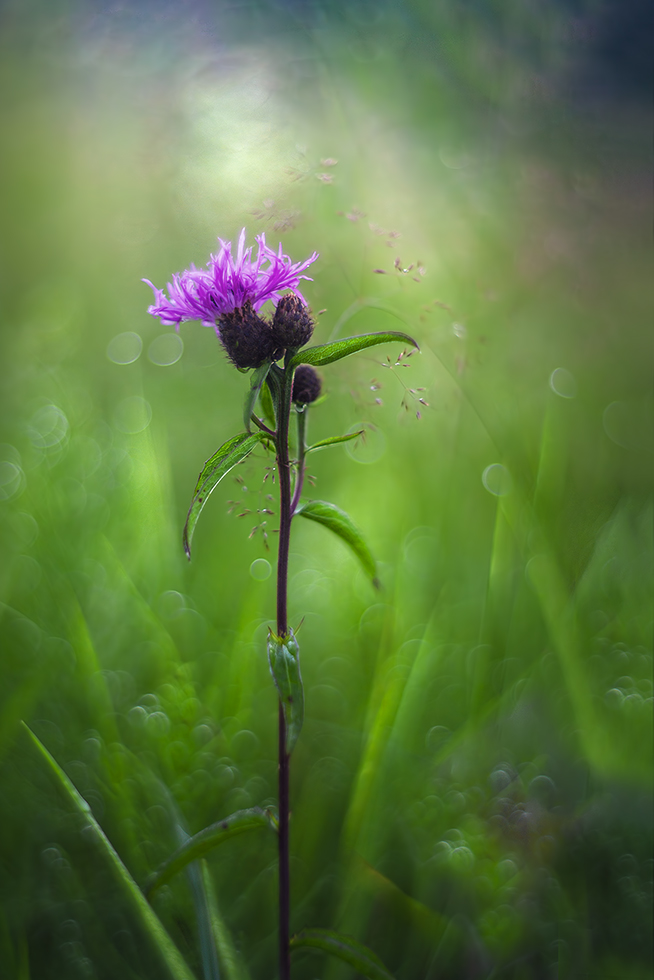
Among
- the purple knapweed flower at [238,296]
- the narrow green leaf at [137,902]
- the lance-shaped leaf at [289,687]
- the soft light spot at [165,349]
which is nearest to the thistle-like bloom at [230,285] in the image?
the purple knapweed flower at [238,296]

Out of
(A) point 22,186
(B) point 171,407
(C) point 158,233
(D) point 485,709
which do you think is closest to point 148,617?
(D) point 485,709

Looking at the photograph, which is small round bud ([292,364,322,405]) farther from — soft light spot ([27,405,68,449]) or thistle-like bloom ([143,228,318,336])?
soft light spot ([27,405,68,449])

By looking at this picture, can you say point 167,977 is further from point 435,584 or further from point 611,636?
point 611,636

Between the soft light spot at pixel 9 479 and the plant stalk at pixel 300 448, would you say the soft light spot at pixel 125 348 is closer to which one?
the soft light spot at pixel 9 479

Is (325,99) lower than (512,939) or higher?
higher

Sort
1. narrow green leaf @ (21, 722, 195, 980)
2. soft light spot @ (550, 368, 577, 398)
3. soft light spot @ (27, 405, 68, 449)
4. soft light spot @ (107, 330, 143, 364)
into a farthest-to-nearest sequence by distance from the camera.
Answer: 1. soft light spot @ (107, 330, 143, 364)
2. soft light spot @ (27, 405, 68, 449)
3. soft light spot @ (550, 368, 577, 398)
4. narrow green leaf @ (21, 722, 195, 980)

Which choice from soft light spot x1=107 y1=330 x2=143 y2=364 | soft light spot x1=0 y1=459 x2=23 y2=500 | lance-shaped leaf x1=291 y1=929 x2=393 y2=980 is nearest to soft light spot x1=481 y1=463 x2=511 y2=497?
lance-shaped leaf x1=291 y1=929 x2=393 y2=980
